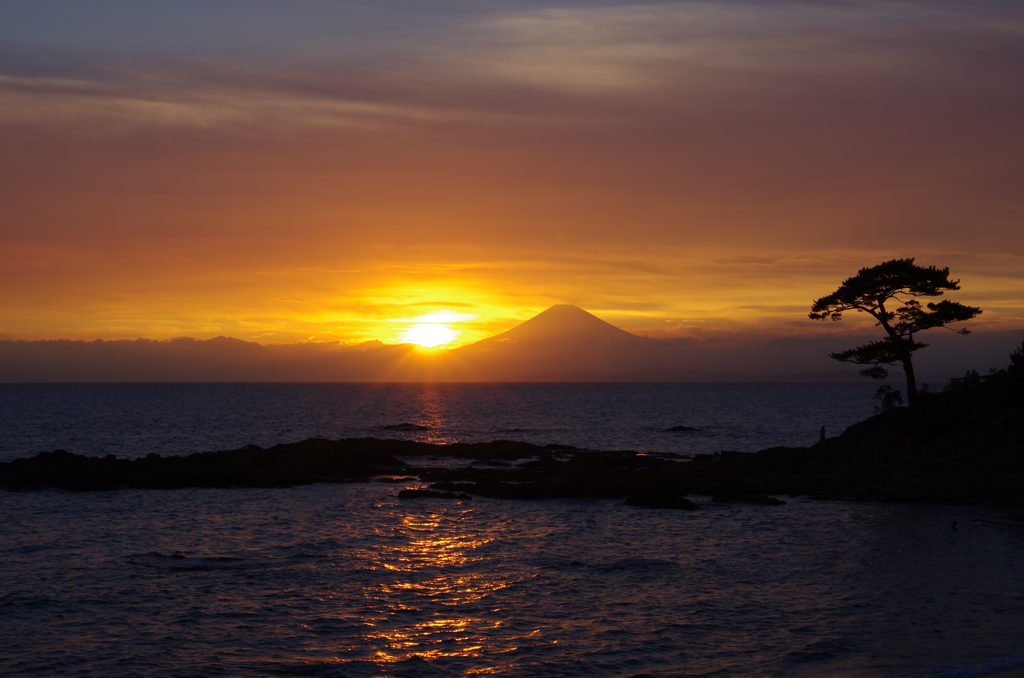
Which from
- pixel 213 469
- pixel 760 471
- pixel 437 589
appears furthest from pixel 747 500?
pixel 213 469

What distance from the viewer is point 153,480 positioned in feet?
139

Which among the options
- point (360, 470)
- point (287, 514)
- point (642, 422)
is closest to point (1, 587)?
point (287, 514)

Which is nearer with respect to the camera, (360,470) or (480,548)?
(480,548)

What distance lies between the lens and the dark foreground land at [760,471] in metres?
35.8

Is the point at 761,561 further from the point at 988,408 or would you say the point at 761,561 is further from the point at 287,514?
the point at 988,408

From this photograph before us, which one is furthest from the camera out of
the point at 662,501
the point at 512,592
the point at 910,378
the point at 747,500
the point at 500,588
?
the point at 910,378

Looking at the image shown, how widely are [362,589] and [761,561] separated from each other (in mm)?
11993

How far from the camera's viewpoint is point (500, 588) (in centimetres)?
2080

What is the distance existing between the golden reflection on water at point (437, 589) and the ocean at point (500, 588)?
0.08 m

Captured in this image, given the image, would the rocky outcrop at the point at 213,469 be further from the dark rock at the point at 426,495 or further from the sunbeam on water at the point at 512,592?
the sunbeam on water at the point at 512,592

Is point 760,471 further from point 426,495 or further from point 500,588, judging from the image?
point 500,588

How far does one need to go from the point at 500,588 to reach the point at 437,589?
1.69 m

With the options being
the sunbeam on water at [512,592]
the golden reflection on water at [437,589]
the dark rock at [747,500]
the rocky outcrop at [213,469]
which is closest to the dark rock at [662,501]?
the sunbeam on water at [512,592]

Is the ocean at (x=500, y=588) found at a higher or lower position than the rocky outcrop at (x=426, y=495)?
higher
